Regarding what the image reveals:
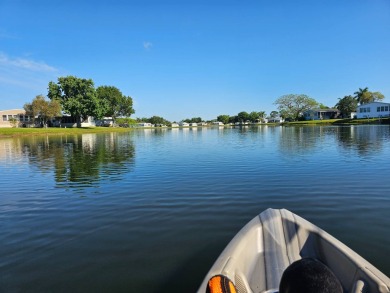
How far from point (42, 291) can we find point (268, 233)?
3920mm

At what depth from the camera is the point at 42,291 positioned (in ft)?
15.6

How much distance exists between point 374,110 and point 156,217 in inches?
4148

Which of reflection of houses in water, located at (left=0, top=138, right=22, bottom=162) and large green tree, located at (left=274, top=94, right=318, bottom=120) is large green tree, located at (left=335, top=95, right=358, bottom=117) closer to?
large green tree, located at (left=274, top=94, right=318, bottom=120)

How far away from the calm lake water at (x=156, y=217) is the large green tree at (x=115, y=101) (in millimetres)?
99176

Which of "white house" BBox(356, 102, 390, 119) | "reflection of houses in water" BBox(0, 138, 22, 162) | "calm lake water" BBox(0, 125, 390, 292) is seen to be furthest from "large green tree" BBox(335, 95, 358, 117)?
"reflection of houses in water" BBox(0, 138, 22, 162)

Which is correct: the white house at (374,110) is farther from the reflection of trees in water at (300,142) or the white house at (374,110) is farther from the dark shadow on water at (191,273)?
the dark shadow on water at (191,273)

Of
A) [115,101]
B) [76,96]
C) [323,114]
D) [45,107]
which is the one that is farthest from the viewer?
[323,114]

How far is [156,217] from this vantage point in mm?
8227

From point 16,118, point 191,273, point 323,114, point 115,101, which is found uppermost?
point 115,101

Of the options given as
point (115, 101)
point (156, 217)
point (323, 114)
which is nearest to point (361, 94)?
point (323, 114)

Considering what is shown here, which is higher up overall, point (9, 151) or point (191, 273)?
point (9, 151)

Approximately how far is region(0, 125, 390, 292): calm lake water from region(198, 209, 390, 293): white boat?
3.61 feet

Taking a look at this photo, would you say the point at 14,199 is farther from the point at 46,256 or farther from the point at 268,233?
the point at 268,233

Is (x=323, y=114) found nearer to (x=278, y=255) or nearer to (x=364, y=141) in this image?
(x=364, y=141)
